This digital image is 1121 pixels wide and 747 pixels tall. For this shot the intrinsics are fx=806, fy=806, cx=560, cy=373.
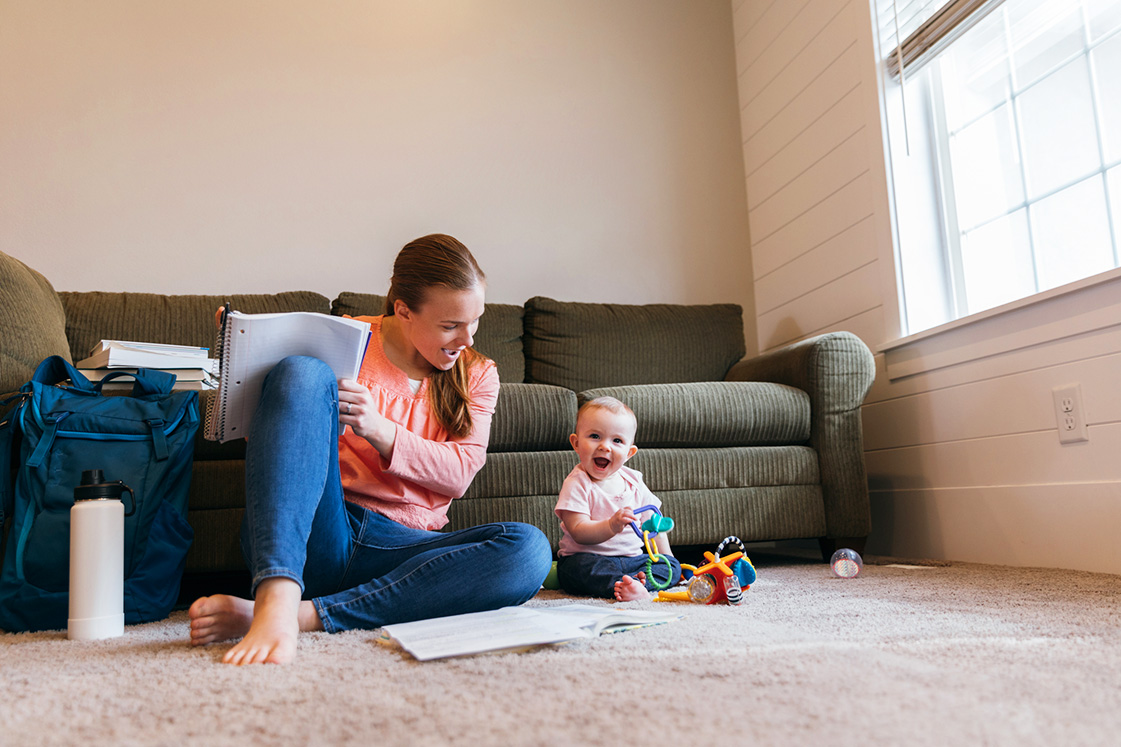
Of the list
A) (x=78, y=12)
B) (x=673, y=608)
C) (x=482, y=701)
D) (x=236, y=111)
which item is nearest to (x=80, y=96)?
(x=78, y=12)

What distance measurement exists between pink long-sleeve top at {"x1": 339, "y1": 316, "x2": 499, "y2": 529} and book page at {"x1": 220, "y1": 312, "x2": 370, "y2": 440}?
18 centimetres

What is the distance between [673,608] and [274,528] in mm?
736

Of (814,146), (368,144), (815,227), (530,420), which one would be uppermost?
(368,144)

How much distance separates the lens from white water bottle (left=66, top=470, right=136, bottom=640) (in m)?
1.29

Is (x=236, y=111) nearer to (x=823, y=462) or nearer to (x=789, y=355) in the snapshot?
(x=789, y=355)

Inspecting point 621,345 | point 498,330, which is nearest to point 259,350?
point 498,330

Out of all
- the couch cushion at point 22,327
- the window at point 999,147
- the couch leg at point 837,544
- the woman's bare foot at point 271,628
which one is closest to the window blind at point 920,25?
the window at point 999,147

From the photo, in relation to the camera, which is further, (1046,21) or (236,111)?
(236,111)

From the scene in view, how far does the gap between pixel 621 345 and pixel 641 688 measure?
208 cm

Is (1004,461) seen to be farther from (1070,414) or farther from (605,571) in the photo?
(605,571)

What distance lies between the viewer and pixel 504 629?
1084 millimetres

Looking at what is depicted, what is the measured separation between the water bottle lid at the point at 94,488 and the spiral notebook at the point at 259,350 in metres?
0.24

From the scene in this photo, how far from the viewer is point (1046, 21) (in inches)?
86.1

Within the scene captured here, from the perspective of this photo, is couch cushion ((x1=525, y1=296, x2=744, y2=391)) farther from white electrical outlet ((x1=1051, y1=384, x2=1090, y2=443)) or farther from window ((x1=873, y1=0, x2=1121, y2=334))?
white electrical outlet ((x1=1051, y1=384, x2=1090, y2=443))
